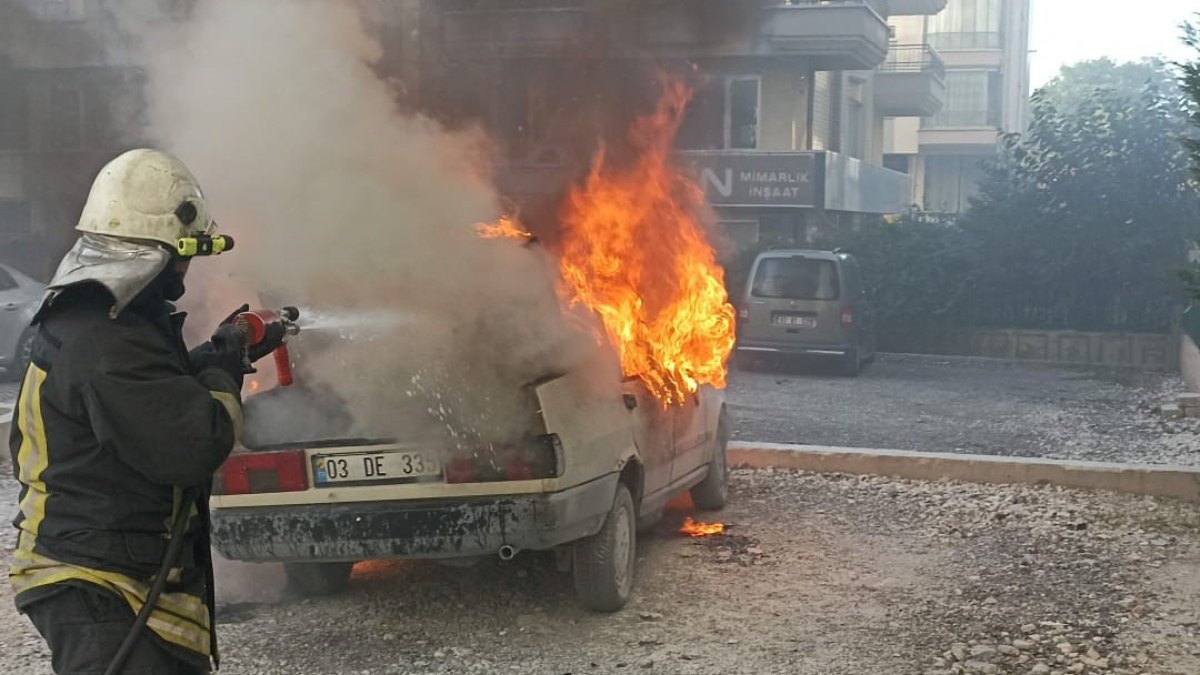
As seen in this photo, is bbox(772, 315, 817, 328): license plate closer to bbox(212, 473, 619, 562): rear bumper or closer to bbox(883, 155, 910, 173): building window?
bbox(212, 473, 619, 562): rear bumper

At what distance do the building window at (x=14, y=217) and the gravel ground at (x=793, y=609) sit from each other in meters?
8.13

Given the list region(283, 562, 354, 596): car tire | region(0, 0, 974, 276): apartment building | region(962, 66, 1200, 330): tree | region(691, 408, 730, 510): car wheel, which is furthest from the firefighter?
region(962, 66, 1200, 330): tree

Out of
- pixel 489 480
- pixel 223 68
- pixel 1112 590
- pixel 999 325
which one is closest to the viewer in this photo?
pixel 489 480

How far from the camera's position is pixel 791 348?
1605 cm

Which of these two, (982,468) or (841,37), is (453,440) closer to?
(982,468)

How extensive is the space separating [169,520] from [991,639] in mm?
3728

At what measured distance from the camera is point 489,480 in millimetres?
5258

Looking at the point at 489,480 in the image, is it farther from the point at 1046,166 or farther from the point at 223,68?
the point at 1046,166

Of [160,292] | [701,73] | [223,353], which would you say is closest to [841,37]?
[701,73]

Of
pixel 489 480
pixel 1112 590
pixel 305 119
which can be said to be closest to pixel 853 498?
pixel 1112 590

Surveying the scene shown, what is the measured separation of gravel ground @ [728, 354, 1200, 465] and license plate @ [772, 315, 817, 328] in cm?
68

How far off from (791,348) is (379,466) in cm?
1128

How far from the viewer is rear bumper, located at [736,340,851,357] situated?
1591 cm

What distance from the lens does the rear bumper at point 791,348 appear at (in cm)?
1591
